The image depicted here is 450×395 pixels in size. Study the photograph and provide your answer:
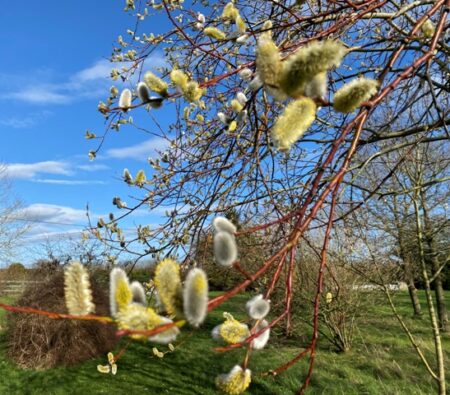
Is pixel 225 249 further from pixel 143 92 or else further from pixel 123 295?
pixel 143 92

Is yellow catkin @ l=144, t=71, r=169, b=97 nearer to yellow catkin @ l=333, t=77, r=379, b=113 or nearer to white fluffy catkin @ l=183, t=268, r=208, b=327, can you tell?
yellow catkin @ l=333, t=77, r=379, b=113

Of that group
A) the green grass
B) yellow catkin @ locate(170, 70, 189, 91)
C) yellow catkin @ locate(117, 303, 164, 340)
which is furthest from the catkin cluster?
the green grass

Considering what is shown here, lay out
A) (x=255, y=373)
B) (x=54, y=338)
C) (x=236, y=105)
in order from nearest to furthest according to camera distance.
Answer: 1. (x=236, y=105)
2. (x=255, y=373)
3. (x=54, y=338)

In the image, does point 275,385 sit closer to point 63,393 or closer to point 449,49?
point 63,393

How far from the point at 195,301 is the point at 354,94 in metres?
0.48

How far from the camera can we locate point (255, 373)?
688 centimetres

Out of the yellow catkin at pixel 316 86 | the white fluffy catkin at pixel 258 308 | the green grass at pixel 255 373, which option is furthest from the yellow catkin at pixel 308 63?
the green grass at pixel 255 373

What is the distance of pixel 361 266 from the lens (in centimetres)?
650

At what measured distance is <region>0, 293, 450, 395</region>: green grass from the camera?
20.3 ft

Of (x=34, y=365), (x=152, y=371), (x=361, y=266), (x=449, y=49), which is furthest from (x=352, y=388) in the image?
(x=34, y=365)

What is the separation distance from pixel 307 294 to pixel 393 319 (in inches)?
141

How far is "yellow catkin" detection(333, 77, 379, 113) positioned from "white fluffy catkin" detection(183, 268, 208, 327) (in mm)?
429

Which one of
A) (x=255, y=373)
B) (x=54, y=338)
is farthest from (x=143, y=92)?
(x=54, y=338)

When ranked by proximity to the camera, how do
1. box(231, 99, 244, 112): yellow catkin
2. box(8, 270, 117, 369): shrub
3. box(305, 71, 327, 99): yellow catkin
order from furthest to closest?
box(8, 270, 117, 369): shrub
box(231, 99, 244, 112): yellow catkin
box(305, 71, 327, 99): yellow catkin
